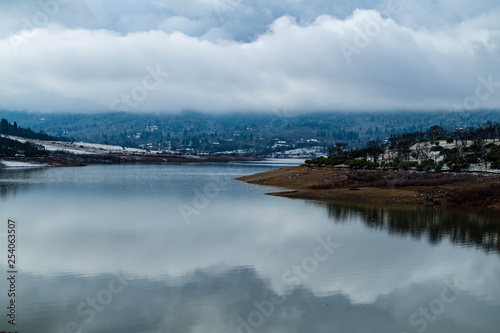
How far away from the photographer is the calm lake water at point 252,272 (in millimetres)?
15109

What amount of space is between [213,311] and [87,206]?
1267 inches

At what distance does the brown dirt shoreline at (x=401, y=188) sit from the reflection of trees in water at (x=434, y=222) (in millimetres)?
3799

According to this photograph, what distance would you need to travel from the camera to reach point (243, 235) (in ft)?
98.1

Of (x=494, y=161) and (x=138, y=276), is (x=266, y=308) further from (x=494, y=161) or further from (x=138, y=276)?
(x=494, y=161)

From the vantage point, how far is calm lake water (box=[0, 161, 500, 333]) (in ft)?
49.6

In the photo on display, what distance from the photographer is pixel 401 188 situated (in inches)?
2120

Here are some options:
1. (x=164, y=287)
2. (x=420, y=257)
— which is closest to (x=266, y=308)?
(x=164, y=287)
